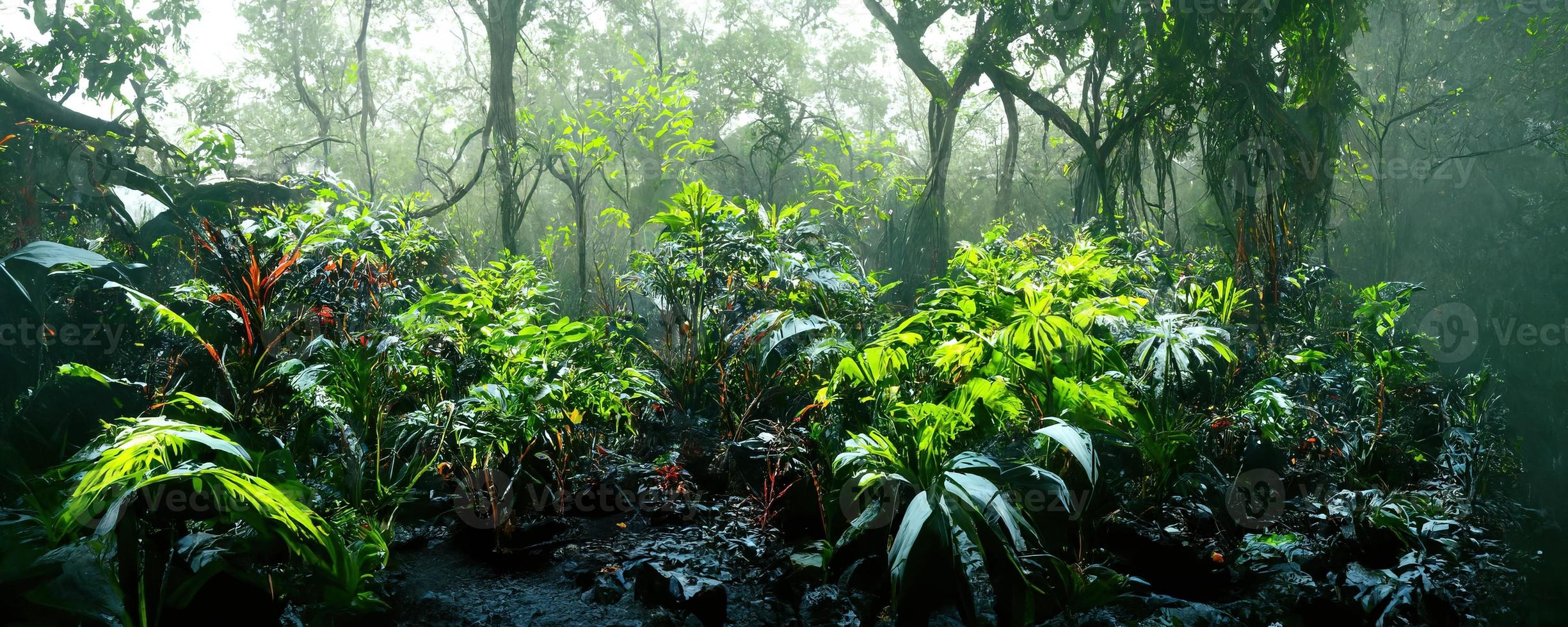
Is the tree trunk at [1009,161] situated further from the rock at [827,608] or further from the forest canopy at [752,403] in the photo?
the rock at [827,608]

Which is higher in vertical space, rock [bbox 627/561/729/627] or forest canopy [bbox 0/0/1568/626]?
forest canopy [bbox 0/0/1568/626]

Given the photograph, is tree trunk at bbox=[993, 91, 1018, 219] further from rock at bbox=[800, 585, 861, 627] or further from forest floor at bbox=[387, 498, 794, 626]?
rock at bbox=[800, 585, 861, 627]

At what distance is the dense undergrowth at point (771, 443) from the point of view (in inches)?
57.5

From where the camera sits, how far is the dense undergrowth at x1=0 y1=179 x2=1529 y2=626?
1.46 m

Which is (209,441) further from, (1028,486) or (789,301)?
(789,301)

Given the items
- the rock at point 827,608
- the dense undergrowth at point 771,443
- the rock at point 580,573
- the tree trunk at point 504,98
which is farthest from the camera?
the tree trunk at point 504,98

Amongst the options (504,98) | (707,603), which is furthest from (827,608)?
(504,98)

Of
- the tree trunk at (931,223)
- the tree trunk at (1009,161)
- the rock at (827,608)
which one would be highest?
the tree trunk at (1009,161)

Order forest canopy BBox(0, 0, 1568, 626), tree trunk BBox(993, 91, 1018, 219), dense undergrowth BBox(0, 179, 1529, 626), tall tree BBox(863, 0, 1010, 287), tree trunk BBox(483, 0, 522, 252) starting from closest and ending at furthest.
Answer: dense undergrowth BBox(0, 179, 1529, 626), forest canopy BBox(0, 0, 1568, 626), tree trunk BBox(483, 0, 522, 252), tall tree BBox(863, 0, 1010, 287), tree trunk BBox(993, 91, 1018, 219)

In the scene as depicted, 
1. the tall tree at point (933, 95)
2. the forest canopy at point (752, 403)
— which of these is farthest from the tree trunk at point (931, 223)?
the forest canopy at point (752, 403)

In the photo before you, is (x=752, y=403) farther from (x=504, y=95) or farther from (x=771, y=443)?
(x=504, y=95)

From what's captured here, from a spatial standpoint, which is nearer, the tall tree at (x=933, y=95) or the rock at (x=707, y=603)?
the rock at (x=707, y=603)

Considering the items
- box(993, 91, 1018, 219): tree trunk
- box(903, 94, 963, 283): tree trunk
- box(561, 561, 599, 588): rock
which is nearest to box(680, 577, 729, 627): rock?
box(561, 561, 599, 588): rock

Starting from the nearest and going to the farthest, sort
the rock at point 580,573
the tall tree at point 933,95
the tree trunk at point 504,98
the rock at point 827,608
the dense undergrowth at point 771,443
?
the dense undergrowth at point 771,443, the rock at point 827,608, the rock at point 580,573, the tree trunk at point 504,98, the tall tree at point 933,95
